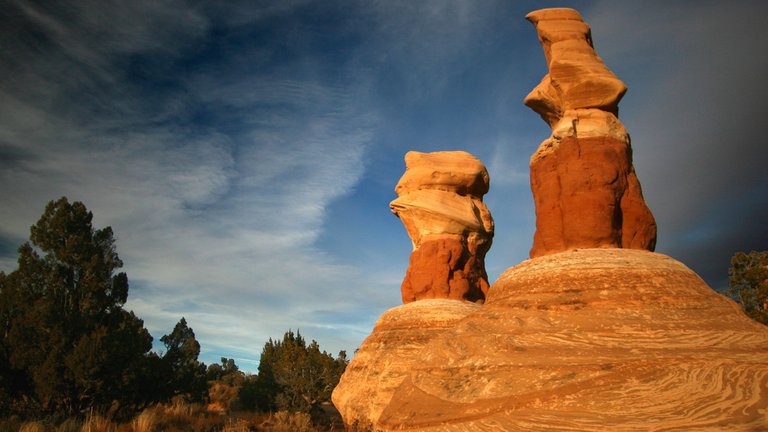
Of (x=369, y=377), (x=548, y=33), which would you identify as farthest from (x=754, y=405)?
(x=369, y=377)

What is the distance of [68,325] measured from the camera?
2109cm

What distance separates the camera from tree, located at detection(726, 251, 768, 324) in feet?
88.4

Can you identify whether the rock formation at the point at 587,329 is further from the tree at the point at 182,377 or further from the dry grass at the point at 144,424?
the tree at the point at 182,377

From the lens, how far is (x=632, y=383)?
25.7ft

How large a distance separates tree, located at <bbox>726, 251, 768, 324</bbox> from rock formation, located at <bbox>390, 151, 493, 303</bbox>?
16.7 m

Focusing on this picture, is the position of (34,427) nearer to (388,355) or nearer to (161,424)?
(161,424)

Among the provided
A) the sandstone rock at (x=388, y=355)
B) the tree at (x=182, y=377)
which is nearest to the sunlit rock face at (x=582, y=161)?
the sandstone rock at (x=388, y=355)

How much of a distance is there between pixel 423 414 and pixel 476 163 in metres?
15.2

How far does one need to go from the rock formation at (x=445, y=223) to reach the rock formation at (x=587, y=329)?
22.8 ft

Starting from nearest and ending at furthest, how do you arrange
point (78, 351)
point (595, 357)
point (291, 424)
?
point (595, 357) → point (78, 351) → point (291, 424)

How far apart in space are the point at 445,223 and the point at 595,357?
41.1 feet

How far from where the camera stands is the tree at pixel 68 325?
65.6 ft

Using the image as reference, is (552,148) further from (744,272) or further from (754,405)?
(744,272)

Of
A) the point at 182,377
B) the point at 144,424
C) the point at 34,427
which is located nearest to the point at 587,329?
the point at 34,427
